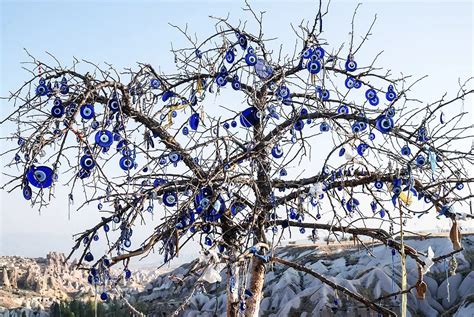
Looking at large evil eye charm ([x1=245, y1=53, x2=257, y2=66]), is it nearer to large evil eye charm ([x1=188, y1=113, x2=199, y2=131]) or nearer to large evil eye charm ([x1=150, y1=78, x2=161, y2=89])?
large evil eye charm ([x1=188, y1=113, x2=199, y2=131])

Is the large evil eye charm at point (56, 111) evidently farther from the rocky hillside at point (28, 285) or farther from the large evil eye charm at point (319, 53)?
the rocky hillside at point (28, 285)

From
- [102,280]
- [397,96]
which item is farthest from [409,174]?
[102,280]

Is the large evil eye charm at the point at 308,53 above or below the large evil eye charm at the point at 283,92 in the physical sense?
above

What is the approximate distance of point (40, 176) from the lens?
2.91 metres

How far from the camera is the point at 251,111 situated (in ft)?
12.8

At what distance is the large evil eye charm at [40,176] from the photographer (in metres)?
2.91

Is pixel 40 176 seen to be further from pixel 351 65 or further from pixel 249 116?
pixel 351 65

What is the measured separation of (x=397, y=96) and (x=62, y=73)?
2509 millimetres

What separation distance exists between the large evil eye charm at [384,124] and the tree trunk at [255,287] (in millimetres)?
1441

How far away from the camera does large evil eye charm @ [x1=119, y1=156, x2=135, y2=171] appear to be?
11.8 feet

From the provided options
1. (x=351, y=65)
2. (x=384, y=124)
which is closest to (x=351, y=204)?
(x=384, y=124)

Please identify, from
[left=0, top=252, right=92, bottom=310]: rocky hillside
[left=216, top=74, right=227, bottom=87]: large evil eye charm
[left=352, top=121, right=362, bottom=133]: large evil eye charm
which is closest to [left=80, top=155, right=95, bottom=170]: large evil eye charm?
[left=216, top=74, right=227, bottom=87]: large evil eye charm

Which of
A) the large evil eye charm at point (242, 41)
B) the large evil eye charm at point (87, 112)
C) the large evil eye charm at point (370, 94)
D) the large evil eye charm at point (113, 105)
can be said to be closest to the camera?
the large evil eye charm at point (87, 112)

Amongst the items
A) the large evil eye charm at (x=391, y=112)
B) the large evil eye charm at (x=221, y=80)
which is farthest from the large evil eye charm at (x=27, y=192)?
the large evil eye charm at (x=391, y=112)
